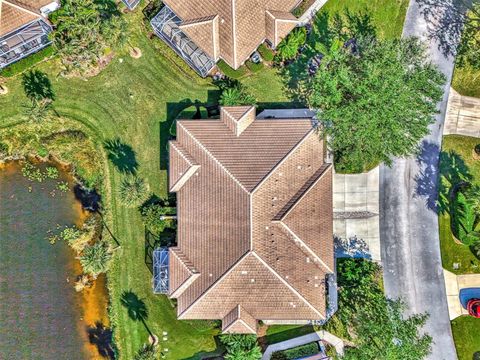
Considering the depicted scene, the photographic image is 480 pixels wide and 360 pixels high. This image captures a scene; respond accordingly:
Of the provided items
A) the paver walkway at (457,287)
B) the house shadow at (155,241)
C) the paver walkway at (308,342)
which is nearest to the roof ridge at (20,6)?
the house shadow at (155,241)

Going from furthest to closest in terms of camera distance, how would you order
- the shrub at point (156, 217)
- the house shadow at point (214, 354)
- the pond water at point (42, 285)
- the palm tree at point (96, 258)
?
the pond water at point (42, 285) → the house shadow at point (214, 354) → the shrub at point (156, 217) → the palm tree at point (96, 258)

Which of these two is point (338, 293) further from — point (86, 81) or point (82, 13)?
point (82, 13)

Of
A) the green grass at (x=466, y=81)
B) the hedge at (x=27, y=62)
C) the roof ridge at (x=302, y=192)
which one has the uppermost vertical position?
the hedge at (x=27, y=62)

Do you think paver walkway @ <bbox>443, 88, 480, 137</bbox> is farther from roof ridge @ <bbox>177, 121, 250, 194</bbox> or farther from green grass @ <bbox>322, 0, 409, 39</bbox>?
roof ridge @ <bbox>177, 121, 250, 194</bbox>

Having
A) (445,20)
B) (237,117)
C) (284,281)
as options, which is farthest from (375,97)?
(284,281)

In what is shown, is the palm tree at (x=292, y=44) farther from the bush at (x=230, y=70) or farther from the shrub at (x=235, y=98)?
the shrub at (x=235, y=98)

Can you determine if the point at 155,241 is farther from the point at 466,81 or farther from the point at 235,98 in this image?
the point at 466,81
